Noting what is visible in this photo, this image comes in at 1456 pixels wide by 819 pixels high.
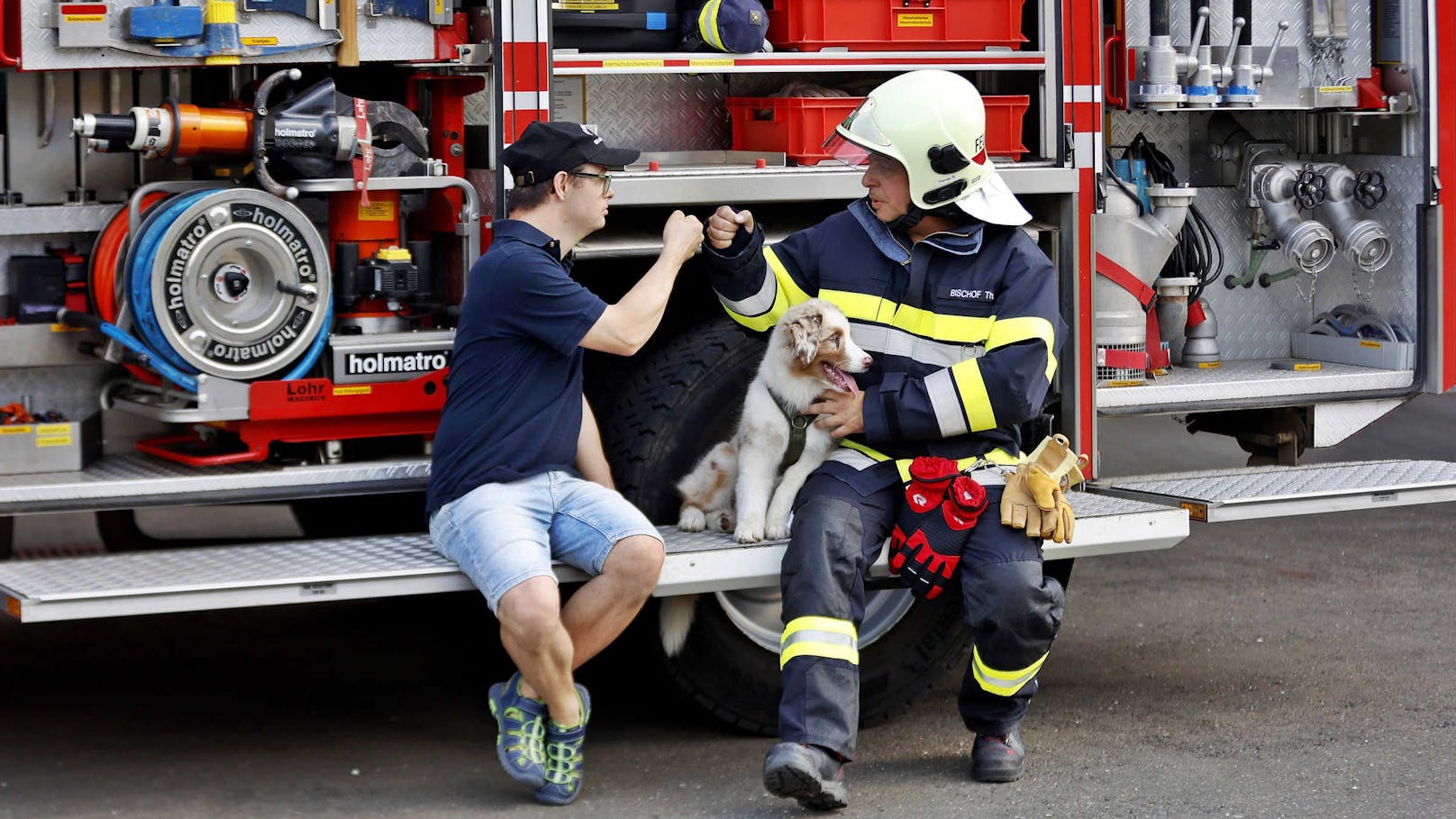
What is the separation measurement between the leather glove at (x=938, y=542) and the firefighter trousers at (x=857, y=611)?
0.11 ft

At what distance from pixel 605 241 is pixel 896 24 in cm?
107

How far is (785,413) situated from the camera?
4707 millimetres

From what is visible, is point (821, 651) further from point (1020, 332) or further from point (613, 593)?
point (1020, 332)

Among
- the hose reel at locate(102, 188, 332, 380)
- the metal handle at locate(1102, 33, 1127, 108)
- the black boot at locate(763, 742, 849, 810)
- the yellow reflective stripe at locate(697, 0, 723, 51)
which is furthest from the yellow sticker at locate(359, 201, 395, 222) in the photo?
the metal handle at locate(1102, 33, 1127, 108)

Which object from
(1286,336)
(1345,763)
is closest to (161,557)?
(1345,763)

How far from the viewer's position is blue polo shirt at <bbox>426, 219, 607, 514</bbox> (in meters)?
4.44

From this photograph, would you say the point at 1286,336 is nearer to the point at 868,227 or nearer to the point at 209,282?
the point at 868,227

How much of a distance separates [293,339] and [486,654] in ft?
5.45

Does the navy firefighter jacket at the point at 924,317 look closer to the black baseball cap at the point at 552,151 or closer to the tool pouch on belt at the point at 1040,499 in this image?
the tool pouch on belt at the point at 1040,499

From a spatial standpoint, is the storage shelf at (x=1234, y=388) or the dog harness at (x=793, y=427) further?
the storage shelf at (x=1234, y=388)

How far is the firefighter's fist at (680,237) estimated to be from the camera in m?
4.60

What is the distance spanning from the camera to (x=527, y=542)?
14.2ft

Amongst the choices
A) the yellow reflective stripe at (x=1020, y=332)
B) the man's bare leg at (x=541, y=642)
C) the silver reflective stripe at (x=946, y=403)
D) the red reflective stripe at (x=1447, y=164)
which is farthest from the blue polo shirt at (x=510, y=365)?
the red reflective stripe at (x=1447, y=164)

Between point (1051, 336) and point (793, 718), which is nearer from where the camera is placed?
point (793, 718)
